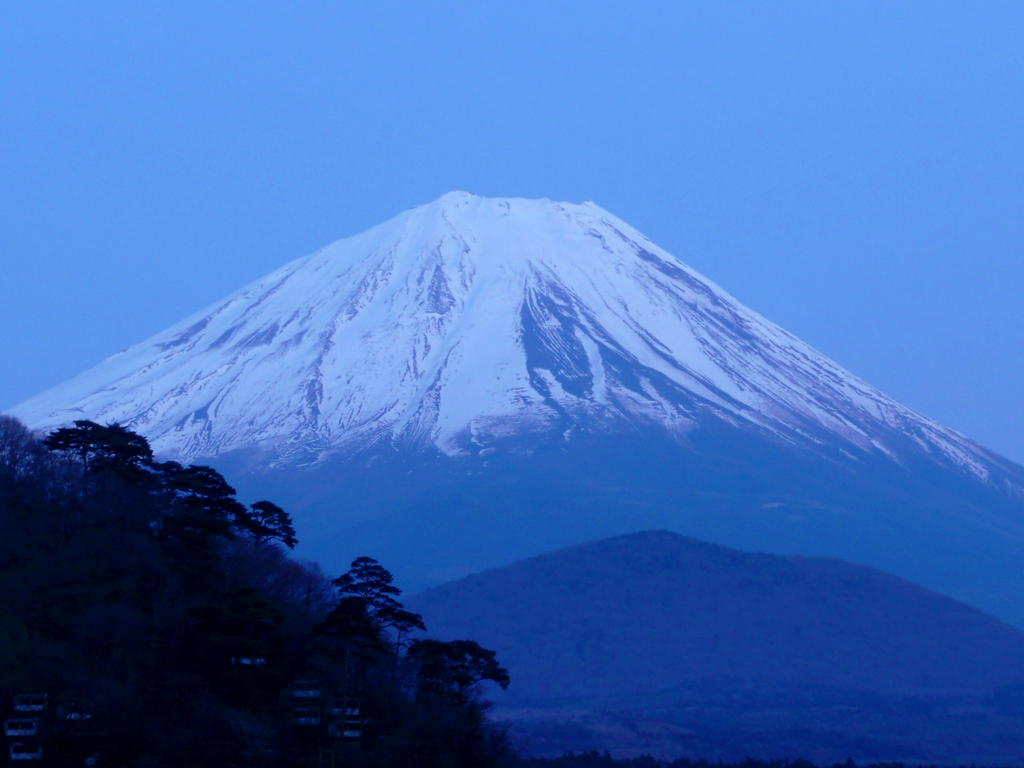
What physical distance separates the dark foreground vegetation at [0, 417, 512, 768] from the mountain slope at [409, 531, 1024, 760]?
34.9 meters

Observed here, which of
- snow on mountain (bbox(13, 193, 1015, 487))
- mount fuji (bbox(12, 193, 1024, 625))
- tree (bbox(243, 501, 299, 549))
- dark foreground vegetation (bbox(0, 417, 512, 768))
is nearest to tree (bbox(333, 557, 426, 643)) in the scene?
dark foreground vegetation (bbox(0, 417, 512, 768))

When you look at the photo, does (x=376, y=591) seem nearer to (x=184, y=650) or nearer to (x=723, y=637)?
(x=184, y=650)

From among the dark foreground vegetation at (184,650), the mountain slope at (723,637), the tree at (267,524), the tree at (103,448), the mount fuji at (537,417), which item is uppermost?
the mount fuji at (537,417)

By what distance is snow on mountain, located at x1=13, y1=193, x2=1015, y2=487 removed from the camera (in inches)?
4139

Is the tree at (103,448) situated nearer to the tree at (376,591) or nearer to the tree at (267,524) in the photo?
the tree at (267,524)

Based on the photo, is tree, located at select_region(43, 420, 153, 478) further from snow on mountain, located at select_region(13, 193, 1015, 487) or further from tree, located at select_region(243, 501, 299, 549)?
snow on mountain, located at select_region(13, 193, 1015, 487)

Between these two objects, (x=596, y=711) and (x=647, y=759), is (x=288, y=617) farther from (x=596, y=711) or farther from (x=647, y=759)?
(x=596, y=711)

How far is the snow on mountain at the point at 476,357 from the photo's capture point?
105125mm

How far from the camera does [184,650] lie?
26109 mm

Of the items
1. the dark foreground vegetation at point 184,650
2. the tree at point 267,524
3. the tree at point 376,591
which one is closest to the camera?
the dark foreground vegetation at point 184,650

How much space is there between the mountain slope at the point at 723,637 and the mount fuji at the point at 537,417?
38.9ft

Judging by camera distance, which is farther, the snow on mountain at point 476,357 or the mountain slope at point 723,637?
the snow on mountain at point 476,357

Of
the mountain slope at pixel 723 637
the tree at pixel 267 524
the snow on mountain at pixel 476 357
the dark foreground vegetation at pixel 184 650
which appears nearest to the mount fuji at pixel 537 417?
the snow on mountain at pixel 476 357

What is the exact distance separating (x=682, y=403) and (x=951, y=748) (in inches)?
1973
